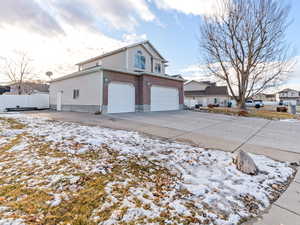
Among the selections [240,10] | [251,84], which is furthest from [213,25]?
[251,84]

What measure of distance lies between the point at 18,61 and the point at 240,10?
3201 centimetres

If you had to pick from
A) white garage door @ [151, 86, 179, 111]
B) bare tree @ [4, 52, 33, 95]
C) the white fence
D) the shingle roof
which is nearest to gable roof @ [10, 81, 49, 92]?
bare tree @ [4, 52, 33, 95]

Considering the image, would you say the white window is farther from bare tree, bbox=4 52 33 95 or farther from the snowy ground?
bare tree, bbox=4 52 33 95

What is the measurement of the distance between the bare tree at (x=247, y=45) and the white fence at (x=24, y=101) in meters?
20.0

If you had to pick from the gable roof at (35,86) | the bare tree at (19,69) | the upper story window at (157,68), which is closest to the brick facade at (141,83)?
the upper story window at (157,68)

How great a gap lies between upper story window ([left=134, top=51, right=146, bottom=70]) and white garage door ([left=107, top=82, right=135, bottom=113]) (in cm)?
469

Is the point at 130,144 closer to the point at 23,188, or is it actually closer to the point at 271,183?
the point at 23,188

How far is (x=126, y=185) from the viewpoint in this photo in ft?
8.13

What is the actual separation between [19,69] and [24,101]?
40.0 ft

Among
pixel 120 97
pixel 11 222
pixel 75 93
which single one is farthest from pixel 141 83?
pixel 11 222

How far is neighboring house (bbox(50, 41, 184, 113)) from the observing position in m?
11.5

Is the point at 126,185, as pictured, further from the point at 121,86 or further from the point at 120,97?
the point at 121,86

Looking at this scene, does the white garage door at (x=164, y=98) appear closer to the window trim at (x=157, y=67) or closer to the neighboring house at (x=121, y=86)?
the neighboring house at (x=121, y=86)

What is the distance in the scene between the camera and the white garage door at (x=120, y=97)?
11.7 m
